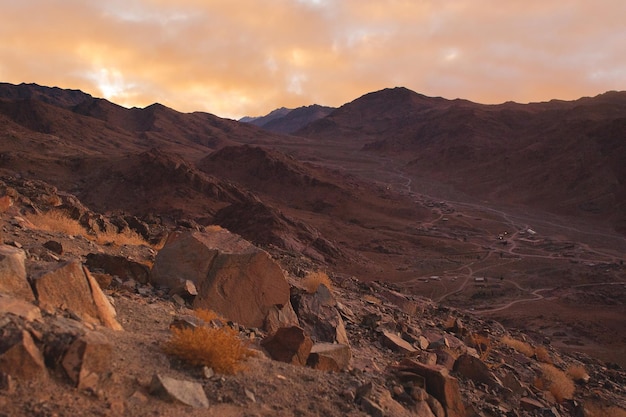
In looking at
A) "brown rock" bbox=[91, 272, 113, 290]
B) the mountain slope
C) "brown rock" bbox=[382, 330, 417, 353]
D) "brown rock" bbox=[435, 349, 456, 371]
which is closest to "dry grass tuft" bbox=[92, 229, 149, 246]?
"brown rock" bbox=[91, 272, 113, 290]

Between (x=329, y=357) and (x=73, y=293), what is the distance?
3078 millimetres

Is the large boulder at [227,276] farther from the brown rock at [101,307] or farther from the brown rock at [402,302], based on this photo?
the brown rock at [402,302]

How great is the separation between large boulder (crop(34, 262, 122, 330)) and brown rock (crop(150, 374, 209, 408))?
1245mm

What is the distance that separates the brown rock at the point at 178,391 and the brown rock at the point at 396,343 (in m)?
5.17

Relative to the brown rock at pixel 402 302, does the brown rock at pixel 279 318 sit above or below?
above

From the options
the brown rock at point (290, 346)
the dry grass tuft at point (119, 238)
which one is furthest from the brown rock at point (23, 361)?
the dry grass tuft at point (119, 238)

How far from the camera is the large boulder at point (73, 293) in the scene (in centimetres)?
515

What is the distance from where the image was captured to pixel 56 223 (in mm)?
11094

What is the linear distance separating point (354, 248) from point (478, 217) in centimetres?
1915

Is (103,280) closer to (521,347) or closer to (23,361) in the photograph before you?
(23,361)

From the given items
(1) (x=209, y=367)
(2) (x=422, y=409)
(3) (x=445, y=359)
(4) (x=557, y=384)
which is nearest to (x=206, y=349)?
(1) (x=209, y=367)

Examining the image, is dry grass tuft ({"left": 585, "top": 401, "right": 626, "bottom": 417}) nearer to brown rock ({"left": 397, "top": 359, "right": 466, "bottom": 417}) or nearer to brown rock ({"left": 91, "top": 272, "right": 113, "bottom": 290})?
brown rock ({"left": 397, "top": 359, "right": 466, "bottom": 417})

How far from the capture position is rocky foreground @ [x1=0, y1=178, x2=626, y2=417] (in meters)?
4.16

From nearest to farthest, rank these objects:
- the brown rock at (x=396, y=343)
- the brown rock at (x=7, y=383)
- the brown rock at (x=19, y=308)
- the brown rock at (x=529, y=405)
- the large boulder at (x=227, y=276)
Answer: the brown rock at (x=7, y=383) → the brown rock at (x=19, y=308) → the large boulder at (x=227, y=276) → the brown rock at (x=529, y=405) → the brown rock at (x=396, y=343)
